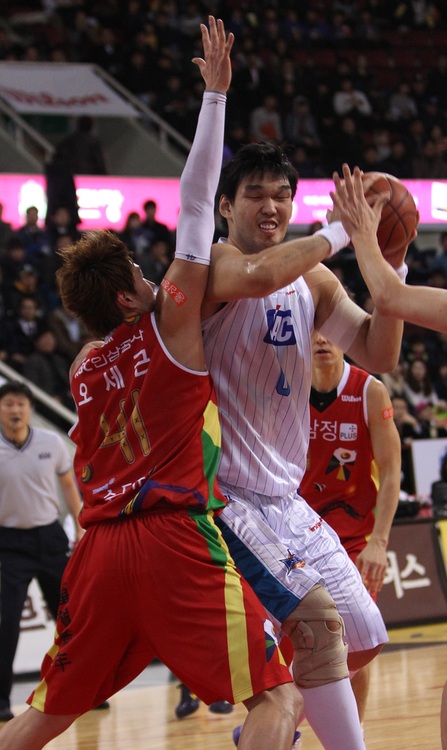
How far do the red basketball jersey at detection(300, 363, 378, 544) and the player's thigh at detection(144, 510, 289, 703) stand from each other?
1.89m

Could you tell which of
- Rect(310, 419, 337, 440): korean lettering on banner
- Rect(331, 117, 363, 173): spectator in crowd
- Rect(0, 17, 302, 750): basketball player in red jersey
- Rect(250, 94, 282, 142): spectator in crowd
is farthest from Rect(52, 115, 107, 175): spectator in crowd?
Rect(0, 17, 302, 750): basketball player in red jersey

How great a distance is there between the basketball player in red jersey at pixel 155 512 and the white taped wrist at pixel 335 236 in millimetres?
399

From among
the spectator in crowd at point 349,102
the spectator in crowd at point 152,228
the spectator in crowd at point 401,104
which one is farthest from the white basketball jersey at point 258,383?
the spectator in crowd at point 401,104

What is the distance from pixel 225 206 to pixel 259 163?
9.4 inches

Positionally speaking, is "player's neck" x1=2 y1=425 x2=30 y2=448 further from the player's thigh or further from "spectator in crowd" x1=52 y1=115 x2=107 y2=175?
"spectator in crowd" x1=52 y1=115 x2=107 y2=175

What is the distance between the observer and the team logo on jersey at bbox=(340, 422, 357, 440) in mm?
4328

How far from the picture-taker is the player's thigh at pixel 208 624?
7.72ft

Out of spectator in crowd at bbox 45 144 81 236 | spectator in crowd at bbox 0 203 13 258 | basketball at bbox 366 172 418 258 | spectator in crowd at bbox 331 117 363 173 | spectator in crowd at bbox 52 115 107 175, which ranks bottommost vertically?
basketball at bbox 366 172 418 258

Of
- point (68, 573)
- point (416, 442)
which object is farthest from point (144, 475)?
point (416, 442)

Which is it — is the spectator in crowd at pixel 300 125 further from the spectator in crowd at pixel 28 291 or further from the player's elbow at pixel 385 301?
the player's elbow at pixel 385 301

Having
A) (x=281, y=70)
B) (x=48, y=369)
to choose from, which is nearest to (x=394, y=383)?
(x=48, y=369)

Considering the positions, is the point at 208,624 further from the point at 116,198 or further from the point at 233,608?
the point at 116,198

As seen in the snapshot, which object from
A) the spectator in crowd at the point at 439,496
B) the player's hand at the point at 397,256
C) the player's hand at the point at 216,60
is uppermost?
the player's hand at the point at 216,60

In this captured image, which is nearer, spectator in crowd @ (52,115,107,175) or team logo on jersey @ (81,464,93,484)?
team logo on jersey @ (81,464,93,484)
